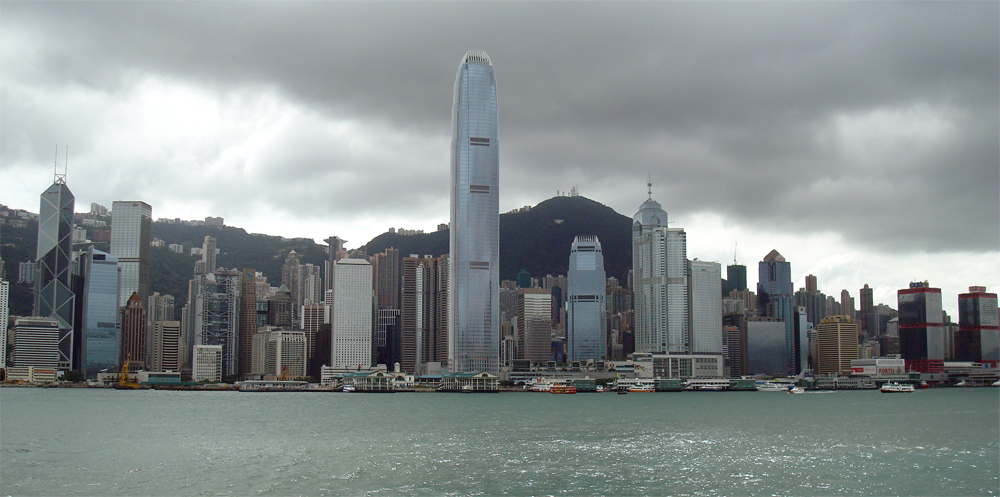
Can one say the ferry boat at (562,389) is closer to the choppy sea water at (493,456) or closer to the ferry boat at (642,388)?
the ferry boat at (642,388)

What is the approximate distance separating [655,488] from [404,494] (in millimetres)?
12091

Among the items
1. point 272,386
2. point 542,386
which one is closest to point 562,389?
point 542,386

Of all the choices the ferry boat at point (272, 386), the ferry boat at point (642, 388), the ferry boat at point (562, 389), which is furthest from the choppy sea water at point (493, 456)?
Answer: the ferry boat at point (642, 388)

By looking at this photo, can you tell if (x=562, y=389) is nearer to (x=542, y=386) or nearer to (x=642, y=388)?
(x=542, y=386)

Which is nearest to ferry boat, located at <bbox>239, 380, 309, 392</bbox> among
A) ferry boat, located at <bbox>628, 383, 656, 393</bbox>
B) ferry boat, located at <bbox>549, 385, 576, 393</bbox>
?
ferry boat, located at <bbox>549, 385, 576, 393</bbox>

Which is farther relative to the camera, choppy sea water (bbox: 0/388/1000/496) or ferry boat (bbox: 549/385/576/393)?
ferry boat (bbox: 549/385/576/393)

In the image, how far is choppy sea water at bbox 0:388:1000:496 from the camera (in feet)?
142

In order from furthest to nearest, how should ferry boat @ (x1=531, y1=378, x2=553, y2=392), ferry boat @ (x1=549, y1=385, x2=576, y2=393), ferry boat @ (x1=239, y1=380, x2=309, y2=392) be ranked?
ferry boat @ (x1=531, y1=378, x2=553, y2=392) → ferry boat @ (x1=239, y1=380, x2=309, y2=392) → ferry boat @ (x1=549, y1=385, x2=576, y2=393)

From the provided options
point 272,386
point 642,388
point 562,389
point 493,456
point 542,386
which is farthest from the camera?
point 642,388

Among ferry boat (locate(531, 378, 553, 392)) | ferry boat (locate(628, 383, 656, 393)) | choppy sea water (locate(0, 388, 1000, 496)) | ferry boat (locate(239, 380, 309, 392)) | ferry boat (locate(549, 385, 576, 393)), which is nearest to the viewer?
choppy sea water (locate(0, 388, 1000, 496))

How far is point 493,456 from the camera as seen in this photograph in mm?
53875

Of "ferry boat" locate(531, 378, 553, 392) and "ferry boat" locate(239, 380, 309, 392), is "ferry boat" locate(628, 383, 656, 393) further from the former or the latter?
"ferry boat" locate(239, 380, 309, 392)

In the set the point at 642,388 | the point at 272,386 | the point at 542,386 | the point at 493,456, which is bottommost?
the point at 642,388

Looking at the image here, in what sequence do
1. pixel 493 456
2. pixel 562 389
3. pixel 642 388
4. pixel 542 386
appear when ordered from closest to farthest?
pixel 493 456 → pixel 562 389 → pixel 542 386 → pixel 642 388
